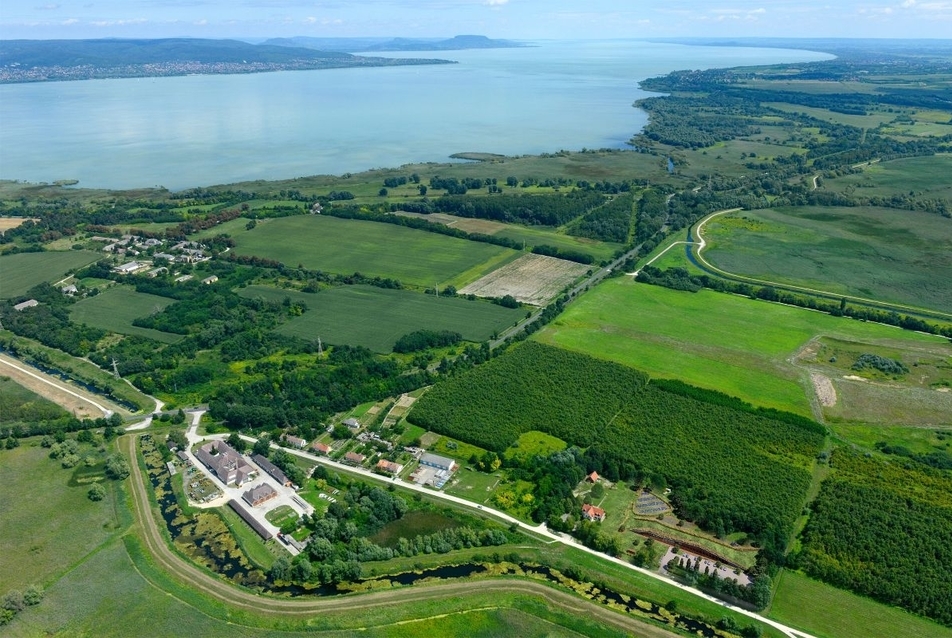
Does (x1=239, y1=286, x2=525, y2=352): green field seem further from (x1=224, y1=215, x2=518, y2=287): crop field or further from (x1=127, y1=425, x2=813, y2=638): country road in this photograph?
(x1=127, y1=425, x2=813, y2=638): country road

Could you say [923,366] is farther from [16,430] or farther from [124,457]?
[16,430]

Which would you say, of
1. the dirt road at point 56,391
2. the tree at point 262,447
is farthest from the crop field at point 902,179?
the dirt road at point 56,391

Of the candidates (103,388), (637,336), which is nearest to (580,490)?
(637,336)

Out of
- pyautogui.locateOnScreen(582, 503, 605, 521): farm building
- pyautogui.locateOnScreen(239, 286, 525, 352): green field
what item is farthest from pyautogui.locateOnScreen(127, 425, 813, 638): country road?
pyautogui.locateOnScreen(239, 286, 525, 352): green field

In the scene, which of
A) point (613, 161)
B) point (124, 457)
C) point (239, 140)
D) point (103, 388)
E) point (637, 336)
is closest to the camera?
point (124, 457)

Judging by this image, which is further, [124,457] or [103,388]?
[103,388]

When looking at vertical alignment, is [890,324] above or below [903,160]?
below

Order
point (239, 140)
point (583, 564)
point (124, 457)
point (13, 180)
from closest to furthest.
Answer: point (583, 564) < point (124, 457) < point (13, 180) < point (239, 140)
